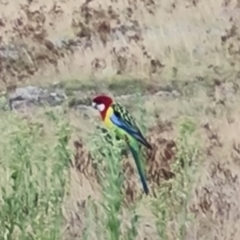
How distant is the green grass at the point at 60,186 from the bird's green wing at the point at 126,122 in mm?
70

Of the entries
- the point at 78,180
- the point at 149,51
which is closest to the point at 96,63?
the point at 149,51

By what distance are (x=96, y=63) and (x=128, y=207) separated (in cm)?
40

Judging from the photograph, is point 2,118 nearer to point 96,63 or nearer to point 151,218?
point 96,63

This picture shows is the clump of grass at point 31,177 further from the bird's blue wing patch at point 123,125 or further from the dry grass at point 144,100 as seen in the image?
the bird's blue wing patch at point 123,125

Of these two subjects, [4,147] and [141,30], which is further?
[141,30]

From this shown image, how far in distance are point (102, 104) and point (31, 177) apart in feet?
0.97

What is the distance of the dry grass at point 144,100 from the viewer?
7.76 ft

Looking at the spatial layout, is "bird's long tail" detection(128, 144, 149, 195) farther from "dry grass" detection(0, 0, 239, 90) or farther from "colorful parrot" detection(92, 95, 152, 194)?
"dry grass" detection(0, 0, 239, 90)

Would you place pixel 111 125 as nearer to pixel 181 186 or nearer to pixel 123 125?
pixel 123 125

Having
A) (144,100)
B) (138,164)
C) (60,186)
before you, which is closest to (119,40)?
(144,100)

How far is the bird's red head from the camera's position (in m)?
2.43

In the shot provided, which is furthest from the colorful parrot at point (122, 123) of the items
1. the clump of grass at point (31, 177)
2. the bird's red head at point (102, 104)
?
the clump of grass at point (31, 177)

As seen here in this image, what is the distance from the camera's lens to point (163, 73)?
8.13 ft

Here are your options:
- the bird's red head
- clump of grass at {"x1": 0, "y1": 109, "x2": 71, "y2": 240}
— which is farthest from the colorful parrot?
clump of grass at {"x1": 0, "y1": 109, "x2": 71, "y2": 240}
